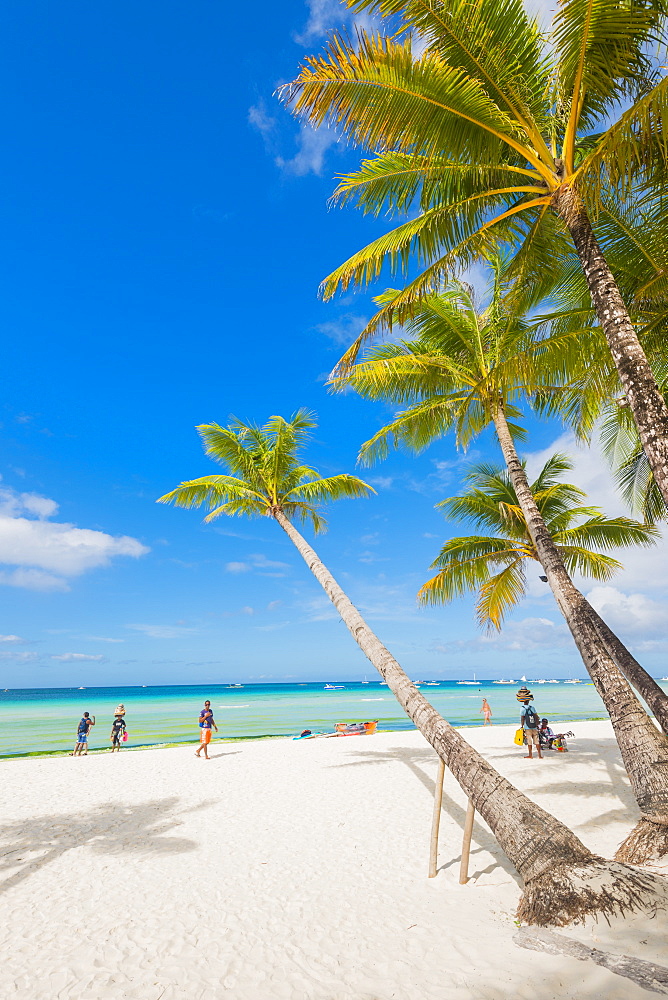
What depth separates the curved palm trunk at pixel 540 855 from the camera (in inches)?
157

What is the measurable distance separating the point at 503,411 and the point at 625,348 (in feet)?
16.3

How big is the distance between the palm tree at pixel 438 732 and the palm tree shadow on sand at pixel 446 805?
103 cm

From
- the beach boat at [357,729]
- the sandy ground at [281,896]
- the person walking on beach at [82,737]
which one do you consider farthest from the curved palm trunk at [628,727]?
the person walking on beach at [82,737]

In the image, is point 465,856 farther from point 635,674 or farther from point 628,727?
point 635,674

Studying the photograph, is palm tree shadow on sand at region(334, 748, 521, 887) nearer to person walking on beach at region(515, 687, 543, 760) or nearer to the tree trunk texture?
person walking on beach at region(515, 687, 543, 760)

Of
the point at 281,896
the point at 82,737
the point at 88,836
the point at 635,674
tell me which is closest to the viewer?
the point at 281,896

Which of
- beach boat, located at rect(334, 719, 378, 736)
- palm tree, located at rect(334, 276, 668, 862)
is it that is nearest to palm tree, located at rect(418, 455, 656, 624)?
palm tree, located at rect(334, 276, 668, 862)

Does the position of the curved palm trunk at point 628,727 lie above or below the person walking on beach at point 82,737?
above

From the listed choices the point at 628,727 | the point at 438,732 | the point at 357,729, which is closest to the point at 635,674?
the point at 628,727

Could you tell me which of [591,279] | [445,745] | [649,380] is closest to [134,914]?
[445,745]

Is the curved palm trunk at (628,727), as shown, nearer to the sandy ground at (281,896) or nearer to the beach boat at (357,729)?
the sandy ground at (281,896)

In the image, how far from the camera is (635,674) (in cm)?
645

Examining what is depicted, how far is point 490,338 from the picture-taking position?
33.0ft

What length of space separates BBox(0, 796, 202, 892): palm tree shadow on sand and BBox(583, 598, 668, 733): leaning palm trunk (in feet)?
20.4
